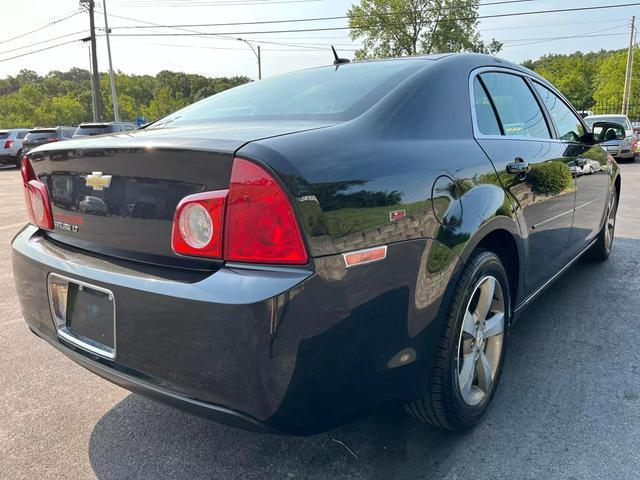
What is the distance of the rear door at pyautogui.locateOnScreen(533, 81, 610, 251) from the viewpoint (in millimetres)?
3373

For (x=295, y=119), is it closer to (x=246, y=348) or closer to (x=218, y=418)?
(x=246, y=348)

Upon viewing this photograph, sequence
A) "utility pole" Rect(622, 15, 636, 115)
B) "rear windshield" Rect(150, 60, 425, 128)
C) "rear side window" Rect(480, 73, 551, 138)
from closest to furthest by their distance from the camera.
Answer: "rear windshield" Rect(150, 60, 425, 128), "rear side window" Rect(480, 73, 551, 138), "utility pole" Rect(622, 15, 636, 115)

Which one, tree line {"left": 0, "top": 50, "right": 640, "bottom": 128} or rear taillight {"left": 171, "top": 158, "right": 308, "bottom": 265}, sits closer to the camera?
rear taillight {"left": 171, "top": 158, "right": 308, "bottom": 265}

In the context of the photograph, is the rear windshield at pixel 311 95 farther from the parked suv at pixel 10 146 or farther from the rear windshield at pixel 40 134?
the parked suv at pixel 10 146

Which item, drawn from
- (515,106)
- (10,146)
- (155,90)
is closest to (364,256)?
(515,106)

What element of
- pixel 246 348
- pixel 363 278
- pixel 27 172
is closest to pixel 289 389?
pixel 246 348

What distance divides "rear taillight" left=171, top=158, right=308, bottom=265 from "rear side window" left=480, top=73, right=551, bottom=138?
1624 millimetres

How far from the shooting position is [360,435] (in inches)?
86.8

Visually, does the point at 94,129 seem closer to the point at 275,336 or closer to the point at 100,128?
the point at 100,128

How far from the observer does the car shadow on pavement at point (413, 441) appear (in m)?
1.99

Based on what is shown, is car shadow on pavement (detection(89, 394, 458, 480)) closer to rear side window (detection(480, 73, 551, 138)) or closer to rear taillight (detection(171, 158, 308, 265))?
rear taillight (detection(171, 158, 308, 265))

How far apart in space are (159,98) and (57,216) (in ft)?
226

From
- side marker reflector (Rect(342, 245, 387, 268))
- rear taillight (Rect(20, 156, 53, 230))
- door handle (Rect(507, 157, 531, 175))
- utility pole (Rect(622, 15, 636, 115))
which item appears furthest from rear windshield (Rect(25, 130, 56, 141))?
utility pole (Rect(622, 15, 636, 115))

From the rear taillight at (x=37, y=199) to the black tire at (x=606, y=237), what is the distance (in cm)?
416
